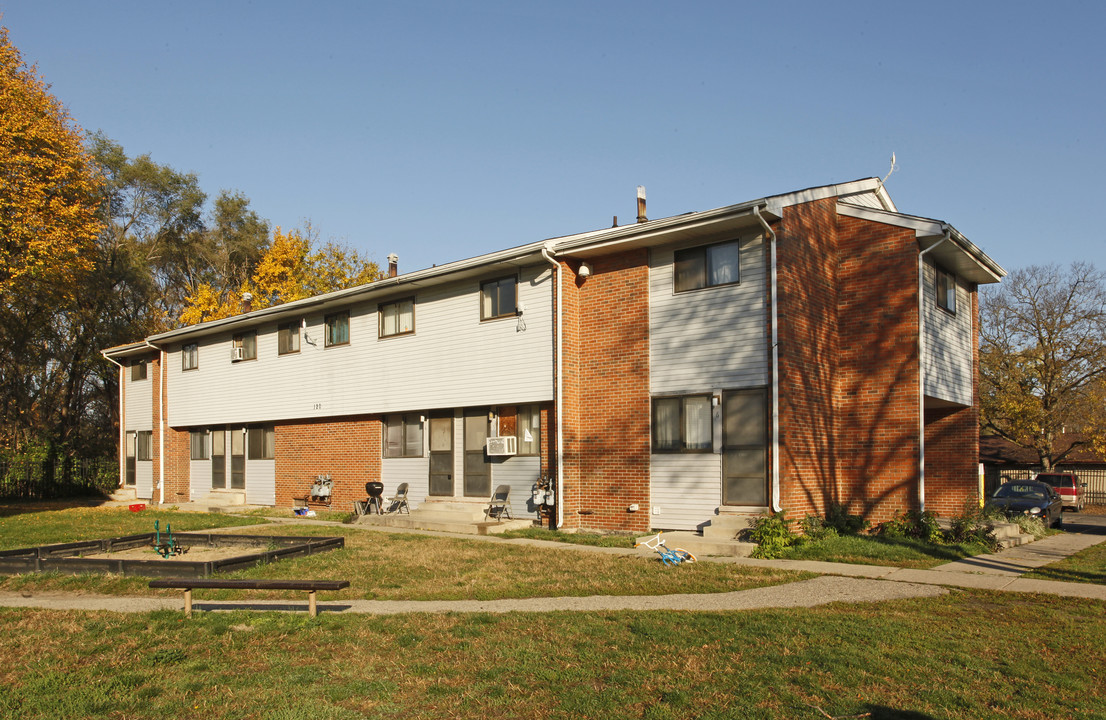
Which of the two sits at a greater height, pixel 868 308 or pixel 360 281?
pixel 360 281

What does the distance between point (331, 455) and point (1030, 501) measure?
18.2 meters

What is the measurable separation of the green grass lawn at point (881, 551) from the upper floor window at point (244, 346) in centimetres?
1787

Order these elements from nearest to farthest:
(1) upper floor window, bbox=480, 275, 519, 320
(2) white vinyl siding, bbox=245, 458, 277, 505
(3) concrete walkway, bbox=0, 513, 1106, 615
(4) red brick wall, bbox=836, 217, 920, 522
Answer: (3) concrete walkway, bbox=0, 513, 1106, 615, (4) red brick wall, bbox=836, 217, 920, 522, (1) upper floor window, bbox=480, 275, 519, 320, (2) white vinyl siding, bbox=245, 458, 277, 505

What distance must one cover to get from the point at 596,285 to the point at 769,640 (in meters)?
10.6

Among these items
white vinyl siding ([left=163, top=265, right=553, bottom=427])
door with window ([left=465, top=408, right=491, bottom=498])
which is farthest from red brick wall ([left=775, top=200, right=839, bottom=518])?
door with window ([left=465, top=408, right=491, bottom=498])

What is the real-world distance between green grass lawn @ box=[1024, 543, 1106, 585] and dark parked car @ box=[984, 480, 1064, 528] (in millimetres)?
4916

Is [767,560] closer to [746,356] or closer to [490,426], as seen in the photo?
[746,356]

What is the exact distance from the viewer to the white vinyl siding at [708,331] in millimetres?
14844

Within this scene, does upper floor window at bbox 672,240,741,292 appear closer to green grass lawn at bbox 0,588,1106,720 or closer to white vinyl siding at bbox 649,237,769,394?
white vinyl siding at bbox 649,237,769,394

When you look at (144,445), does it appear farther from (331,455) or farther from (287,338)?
(331,455)

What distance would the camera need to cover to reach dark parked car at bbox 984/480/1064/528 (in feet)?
65.6

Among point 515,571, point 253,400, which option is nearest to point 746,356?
point 515,571

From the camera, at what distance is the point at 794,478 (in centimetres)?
1467

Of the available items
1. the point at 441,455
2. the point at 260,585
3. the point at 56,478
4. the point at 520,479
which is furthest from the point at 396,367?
the point at 56,478
